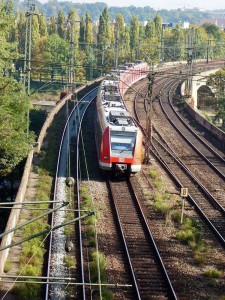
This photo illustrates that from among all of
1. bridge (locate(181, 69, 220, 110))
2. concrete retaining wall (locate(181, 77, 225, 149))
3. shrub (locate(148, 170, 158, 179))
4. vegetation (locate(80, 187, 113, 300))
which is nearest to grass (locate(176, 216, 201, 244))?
vegetation (locate(80, 187, 113, 300))

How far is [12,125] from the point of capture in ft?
99.6

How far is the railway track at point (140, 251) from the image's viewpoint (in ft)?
57.8

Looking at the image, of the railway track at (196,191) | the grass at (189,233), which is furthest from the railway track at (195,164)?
the grass at (189,233)

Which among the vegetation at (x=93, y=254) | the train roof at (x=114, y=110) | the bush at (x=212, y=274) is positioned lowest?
the bush at (x=212, y=274)

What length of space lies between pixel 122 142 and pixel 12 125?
5700 millimetres

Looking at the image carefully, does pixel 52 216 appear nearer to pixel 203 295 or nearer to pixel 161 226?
pixel 161 226

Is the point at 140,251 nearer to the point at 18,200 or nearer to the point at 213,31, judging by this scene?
the point at 18,200

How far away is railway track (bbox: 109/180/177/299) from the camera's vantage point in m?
17.6

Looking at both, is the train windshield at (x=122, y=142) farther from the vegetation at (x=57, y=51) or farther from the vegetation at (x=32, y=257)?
the vegetation at (x=57, y=51)

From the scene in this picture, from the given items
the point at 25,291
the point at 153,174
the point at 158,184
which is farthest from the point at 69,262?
the point at 153,174

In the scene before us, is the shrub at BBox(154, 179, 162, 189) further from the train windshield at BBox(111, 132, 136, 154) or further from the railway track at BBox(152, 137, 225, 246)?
the train windshield at BBox(111, 132, 136, 154)

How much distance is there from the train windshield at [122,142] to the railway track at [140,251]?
5.93 feet

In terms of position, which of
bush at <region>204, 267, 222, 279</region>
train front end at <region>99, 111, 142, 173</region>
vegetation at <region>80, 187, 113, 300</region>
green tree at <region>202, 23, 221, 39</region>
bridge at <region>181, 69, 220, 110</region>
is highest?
green tree at <region>202, 23, 221, 39</region>

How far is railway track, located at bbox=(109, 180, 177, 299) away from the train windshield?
1.81 m
